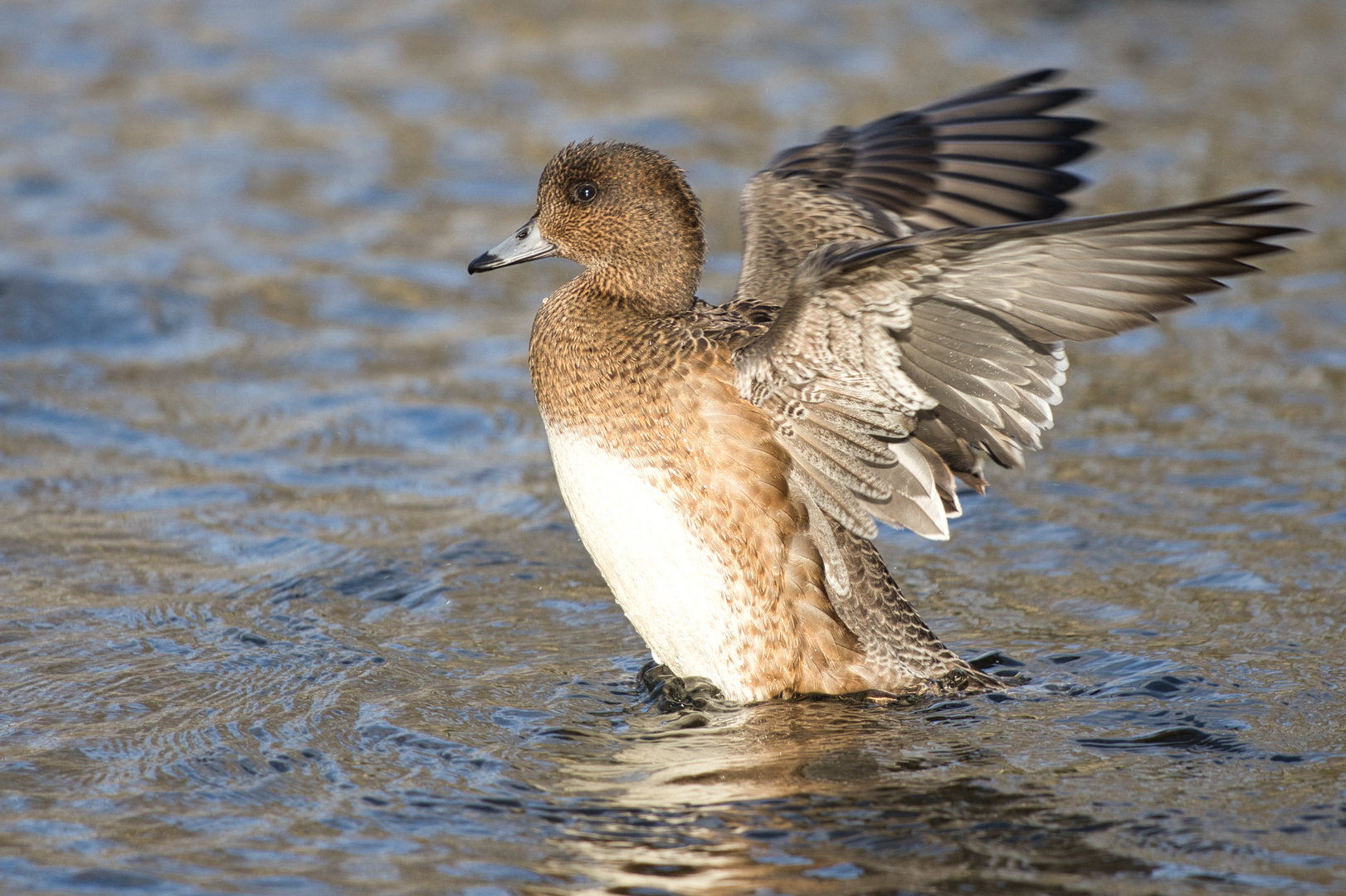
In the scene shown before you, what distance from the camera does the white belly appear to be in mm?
4988

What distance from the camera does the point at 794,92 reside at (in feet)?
38.9

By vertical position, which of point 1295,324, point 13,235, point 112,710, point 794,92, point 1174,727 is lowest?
point 1174,727

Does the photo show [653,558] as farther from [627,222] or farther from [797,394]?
[627,222]

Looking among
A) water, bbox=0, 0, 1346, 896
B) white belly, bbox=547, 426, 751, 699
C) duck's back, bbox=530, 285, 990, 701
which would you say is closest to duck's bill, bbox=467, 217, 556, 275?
duck's back, bbox=530, 285, 990, 701

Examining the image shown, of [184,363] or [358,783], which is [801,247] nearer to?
[358,783]

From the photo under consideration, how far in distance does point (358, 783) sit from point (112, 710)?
972mm

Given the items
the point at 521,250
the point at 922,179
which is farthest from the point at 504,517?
the point at 922,179

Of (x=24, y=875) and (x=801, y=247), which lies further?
(x=801, y=247)

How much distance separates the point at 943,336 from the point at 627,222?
4.01ft

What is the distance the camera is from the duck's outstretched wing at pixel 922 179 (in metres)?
5.91

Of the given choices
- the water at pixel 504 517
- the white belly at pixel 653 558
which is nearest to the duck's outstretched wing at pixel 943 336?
the white belly at pixel 653 558

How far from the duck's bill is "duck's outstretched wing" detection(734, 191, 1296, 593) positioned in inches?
37.1

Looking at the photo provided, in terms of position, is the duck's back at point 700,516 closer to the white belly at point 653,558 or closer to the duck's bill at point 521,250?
the white belly at point 653,558

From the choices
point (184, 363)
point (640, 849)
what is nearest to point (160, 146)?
point (184, 363)
